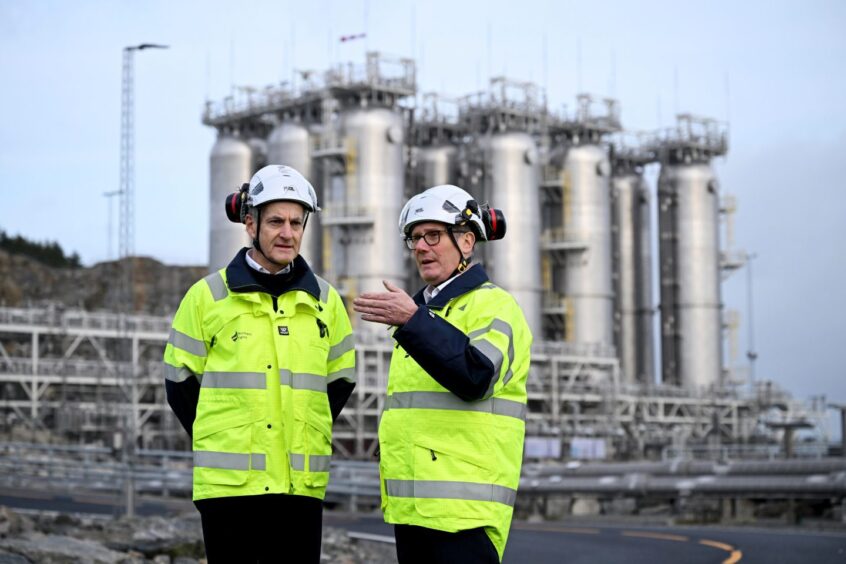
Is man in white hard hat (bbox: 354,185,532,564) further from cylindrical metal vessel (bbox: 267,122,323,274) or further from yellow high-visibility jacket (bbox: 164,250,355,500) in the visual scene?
cylindrical metal vessel (bbox: 267,122,323,274)

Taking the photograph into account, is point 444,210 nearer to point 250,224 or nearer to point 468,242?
point 468,242

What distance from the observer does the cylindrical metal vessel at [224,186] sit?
2547 inches

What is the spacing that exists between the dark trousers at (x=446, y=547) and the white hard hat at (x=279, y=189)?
155cm

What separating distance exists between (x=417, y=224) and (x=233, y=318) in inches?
36.6

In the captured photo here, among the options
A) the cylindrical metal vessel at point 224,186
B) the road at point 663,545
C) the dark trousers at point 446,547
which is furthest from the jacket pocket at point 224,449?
the cylindrical metal vessel at point 224,186

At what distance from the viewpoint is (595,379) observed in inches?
2648

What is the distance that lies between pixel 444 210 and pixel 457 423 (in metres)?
0.93

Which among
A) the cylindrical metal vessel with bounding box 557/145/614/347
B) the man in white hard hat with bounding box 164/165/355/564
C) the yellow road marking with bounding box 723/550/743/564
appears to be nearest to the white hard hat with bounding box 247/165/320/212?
the man in white hard hat with bounding box 164/165/355/564

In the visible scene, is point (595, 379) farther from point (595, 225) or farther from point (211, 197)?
point (211, 197)

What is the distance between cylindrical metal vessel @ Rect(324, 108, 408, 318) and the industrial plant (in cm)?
8

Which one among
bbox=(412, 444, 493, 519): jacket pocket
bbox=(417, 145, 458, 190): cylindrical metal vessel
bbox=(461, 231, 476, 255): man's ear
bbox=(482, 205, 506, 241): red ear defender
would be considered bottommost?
bbox=(412, 444, 493, 519): jacket pocket

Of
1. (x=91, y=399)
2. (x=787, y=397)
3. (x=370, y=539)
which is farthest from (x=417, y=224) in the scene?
(x=787, y=397)

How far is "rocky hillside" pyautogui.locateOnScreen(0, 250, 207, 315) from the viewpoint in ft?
343

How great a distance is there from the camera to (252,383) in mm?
6457
